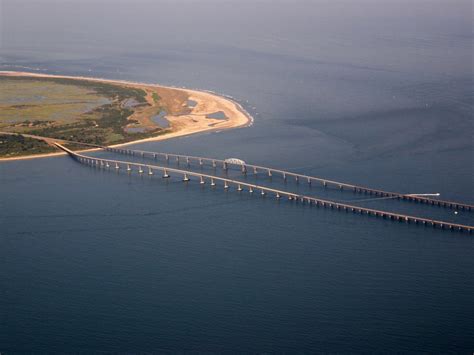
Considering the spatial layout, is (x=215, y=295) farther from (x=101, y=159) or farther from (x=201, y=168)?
(x=101, y=159)

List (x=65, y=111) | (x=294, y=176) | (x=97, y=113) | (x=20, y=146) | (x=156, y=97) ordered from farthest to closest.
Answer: (x=156, y=97)
(x=65, y=111)
(x=97, y=113)
(x=20, y=146)
(x=294, y=176)

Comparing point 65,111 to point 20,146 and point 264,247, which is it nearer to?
point 20,146

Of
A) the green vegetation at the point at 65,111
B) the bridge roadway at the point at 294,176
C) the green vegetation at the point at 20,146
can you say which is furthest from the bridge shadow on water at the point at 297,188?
the green vegetation at the point at 65,111

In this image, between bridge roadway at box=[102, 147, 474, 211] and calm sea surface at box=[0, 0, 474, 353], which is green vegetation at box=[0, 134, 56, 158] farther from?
bridge roadway at box=[102, 147, 474, 211]

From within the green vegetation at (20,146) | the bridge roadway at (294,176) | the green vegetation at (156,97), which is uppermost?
the bridge roadway at (294,176)

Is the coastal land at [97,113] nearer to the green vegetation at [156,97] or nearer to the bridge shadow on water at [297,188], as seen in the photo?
the green vegetation at [156,97]

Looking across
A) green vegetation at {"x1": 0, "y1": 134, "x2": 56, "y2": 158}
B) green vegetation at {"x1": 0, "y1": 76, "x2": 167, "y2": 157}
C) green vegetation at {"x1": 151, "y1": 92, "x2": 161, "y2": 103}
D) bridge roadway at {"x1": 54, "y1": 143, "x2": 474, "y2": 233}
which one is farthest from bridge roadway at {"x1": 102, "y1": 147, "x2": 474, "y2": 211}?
green vegetation at {"x1": 151, "y1": 92, "x2": 161, "y2": 103}

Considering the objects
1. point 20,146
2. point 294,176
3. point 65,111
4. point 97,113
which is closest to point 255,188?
point 294,176

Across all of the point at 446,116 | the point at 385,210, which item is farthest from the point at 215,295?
the point at 446,116
